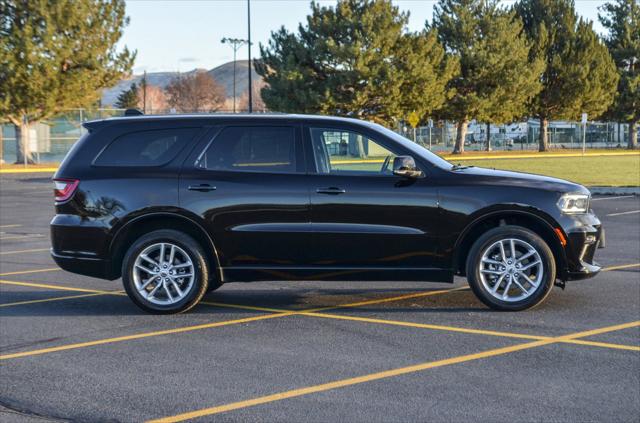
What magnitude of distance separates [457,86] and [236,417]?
64908 mm

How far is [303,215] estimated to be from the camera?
7828 mm

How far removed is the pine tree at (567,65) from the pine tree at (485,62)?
12.6ft

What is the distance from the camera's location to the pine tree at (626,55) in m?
77.5

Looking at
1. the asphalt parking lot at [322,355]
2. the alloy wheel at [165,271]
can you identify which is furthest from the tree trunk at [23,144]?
the alloy wheel at [165,271]

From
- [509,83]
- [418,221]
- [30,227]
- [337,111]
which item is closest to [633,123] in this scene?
[509,83]

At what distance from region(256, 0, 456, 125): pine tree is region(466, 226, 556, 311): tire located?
47319 millimetres

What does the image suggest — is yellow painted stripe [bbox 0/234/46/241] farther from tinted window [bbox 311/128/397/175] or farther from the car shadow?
tinted window [bbox 311/128/397/175]

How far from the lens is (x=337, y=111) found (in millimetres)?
57031

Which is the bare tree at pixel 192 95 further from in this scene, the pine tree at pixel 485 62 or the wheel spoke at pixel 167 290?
the wheel spoke at pixel 167 290

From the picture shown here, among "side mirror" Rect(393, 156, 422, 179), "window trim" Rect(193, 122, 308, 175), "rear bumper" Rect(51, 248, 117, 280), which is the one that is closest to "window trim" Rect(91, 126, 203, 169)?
"window trim" Rect(193, 122, 308, 175)

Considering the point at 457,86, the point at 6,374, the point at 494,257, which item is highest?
the point at 457,86

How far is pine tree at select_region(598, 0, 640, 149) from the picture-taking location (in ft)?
254

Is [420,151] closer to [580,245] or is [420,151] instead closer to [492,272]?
[492,272]

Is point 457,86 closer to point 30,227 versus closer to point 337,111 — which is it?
point 337,111
